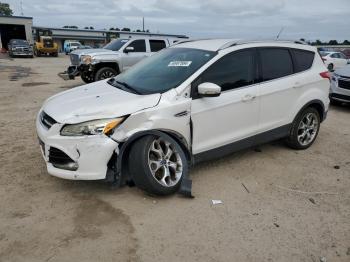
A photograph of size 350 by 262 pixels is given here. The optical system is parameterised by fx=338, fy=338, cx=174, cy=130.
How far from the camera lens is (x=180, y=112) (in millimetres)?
3840

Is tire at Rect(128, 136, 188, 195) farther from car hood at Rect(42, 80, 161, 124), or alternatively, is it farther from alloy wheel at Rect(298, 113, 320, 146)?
alloy wheel at Rect(298, 113, 320, 146)

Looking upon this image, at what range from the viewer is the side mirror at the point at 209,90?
151 inches

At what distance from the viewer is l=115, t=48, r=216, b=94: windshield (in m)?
4.07

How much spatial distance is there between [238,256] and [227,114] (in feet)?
6.11

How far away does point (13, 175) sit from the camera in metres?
4.36

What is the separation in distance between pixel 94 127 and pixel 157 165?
0.81 metres

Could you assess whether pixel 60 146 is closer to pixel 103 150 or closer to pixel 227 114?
pixel 103 150

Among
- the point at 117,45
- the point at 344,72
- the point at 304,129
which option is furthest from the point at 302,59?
the point at 117,45

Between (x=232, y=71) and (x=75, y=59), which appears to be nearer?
(x=232, y=71)

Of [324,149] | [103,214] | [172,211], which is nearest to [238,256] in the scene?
[172,211]

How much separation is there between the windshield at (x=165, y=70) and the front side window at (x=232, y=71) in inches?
5.7

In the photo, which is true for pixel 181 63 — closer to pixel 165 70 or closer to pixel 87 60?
pixel 165 70

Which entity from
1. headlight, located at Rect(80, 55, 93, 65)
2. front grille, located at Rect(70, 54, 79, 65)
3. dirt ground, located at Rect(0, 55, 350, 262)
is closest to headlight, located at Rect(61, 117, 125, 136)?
dirt ground, located at Rect(0, 55, 350, 262)

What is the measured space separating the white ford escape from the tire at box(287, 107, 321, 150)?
0.07 feet
